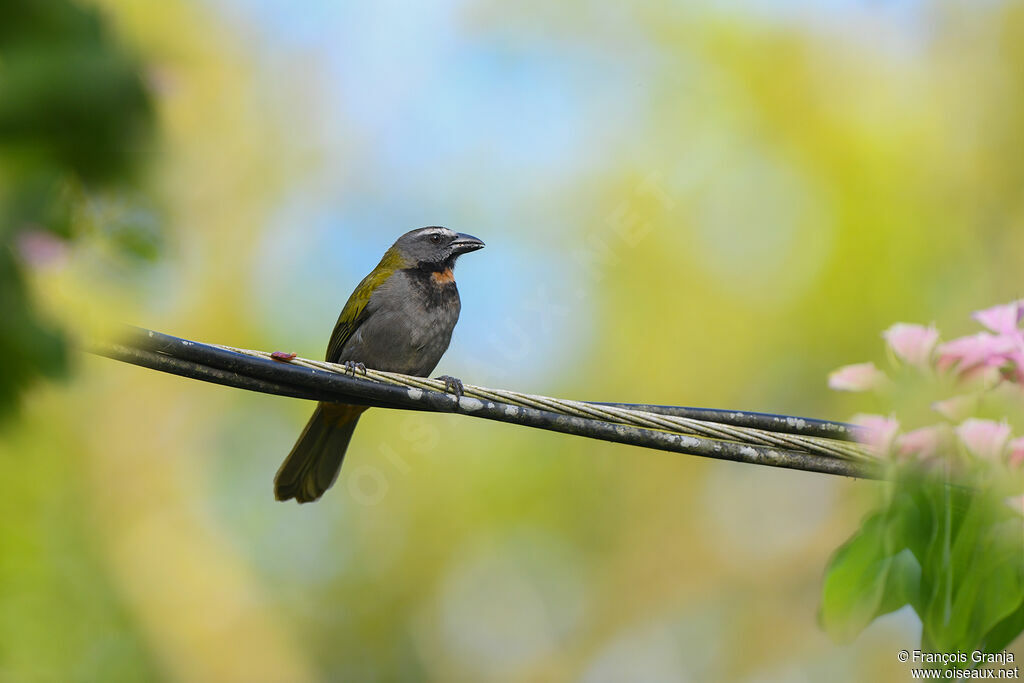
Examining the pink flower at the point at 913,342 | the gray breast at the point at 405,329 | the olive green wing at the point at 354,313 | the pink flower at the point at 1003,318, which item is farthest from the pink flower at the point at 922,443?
the olive green wing at the point at 354,313

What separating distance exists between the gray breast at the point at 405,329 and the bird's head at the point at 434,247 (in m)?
0.24

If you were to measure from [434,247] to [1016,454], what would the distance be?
12.6 feet

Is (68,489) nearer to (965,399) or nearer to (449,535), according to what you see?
(449,535)

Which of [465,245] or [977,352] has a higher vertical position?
[465,245]

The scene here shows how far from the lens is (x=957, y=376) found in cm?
262

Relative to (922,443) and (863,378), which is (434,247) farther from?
(922,443)

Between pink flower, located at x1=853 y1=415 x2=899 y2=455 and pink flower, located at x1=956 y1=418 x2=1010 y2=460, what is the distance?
155mm

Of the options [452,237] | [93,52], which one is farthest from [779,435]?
[452,237]

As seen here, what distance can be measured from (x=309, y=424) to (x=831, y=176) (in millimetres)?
8701

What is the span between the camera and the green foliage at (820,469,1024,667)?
212 cm

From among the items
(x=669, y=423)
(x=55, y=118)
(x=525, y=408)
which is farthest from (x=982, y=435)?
(x=55, y=118)

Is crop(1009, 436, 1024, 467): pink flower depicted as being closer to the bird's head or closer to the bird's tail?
the bird's tail

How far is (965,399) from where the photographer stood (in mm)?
2559

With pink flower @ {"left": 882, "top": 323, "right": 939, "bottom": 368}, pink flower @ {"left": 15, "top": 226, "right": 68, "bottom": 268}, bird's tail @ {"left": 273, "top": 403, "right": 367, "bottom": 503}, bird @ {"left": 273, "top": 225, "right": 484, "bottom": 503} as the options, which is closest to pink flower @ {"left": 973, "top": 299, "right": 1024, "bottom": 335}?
pink flower @ {"left": 882, "top": 323, "right": 939, "bottom": 368}
